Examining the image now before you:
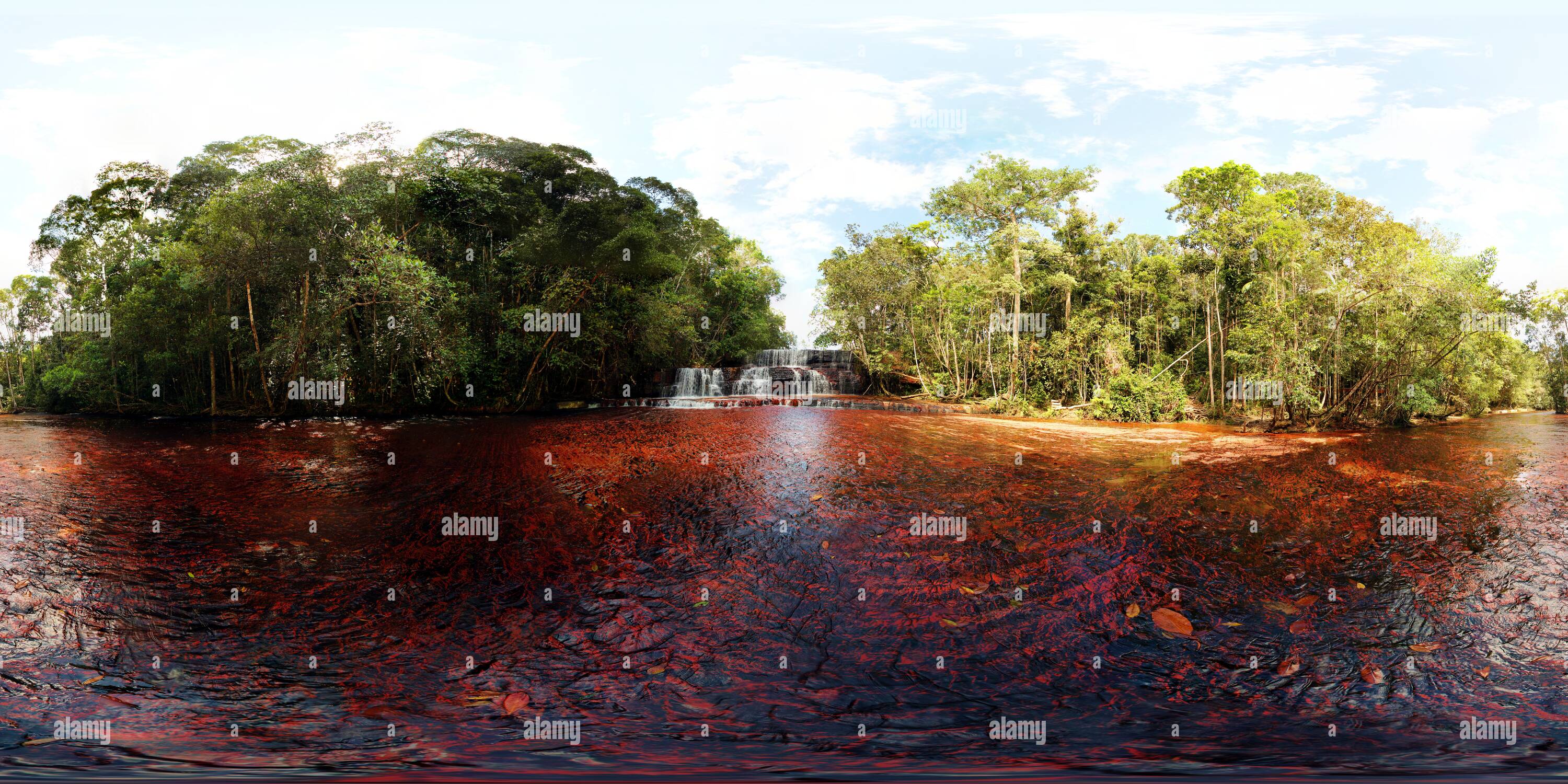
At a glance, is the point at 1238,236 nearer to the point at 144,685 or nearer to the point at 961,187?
the point at 961,187

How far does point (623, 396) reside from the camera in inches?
871

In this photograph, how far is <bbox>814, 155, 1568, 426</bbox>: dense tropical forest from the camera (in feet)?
→ 47.0

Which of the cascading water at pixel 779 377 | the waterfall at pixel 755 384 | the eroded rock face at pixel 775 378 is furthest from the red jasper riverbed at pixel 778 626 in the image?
the waterfall at pixel 755 384

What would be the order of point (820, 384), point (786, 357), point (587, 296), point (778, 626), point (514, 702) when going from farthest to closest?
point (786, 357), point (820, 384), point (587, 296), point (778, 626), point (514, 702)

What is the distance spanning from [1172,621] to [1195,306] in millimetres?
17219

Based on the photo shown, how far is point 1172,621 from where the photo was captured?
363cm

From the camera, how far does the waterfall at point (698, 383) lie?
23875 mm

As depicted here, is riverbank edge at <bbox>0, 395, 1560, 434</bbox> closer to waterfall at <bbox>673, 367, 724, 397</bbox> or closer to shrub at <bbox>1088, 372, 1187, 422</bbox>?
shrub at <bbox>1088, 372, 1187, 422</bbox>

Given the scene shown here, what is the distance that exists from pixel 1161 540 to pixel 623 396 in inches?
747

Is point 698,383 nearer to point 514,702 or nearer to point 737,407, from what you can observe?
point 737,407

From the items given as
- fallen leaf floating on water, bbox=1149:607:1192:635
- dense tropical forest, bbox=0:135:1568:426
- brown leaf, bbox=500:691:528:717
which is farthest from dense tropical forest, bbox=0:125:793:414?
fallen leaf floating on water, bbox=1149:607:1192:635

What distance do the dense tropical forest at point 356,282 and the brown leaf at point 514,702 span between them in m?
13.6

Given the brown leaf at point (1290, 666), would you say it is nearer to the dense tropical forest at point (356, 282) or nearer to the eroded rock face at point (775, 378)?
the dense tropical forest at point (356, 282)

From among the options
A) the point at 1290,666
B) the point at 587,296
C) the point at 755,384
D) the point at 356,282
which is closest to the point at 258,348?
the point at 356,282
